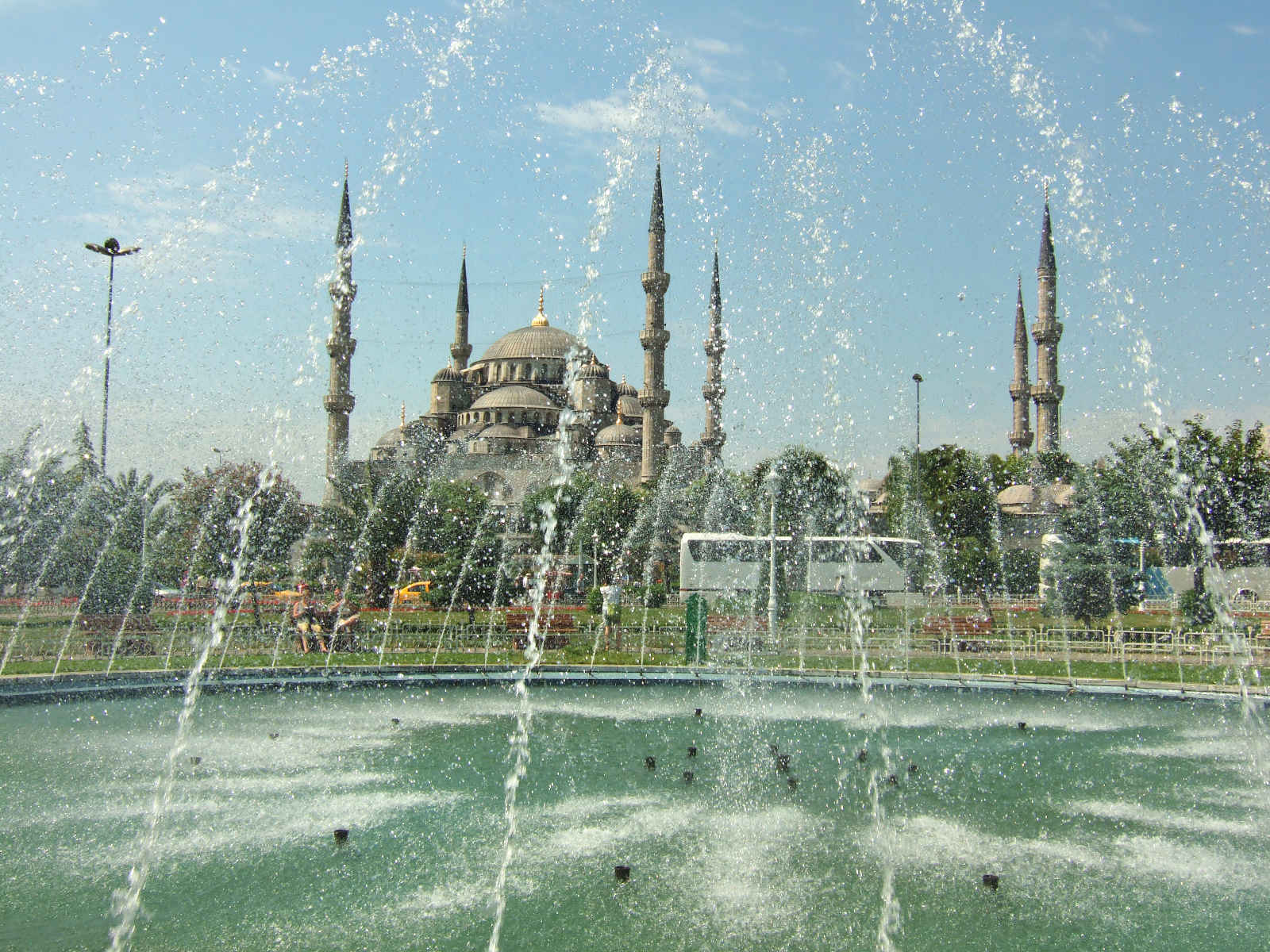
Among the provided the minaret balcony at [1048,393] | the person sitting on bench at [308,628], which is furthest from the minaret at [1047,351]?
the person sitting on bench at [308,628]

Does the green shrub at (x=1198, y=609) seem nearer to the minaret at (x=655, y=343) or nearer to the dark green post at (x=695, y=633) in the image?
the dark green post at (x=695, y=633)

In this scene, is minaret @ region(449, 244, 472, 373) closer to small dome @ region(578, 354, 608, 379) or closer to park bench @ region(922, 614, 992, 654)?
small dome @ region(578, 354, 608, 379)

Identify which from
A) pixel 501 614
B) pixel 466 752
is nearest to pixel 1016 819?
pixel 466 752

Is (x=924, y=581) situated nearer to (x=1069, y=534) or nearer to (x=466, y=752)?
(x=1069, y=534)

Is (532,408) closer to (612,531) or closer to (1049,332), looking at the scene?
(612,531)

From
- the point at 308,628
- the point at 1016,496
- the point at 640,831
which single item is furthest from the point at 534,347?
the point at 640,831
